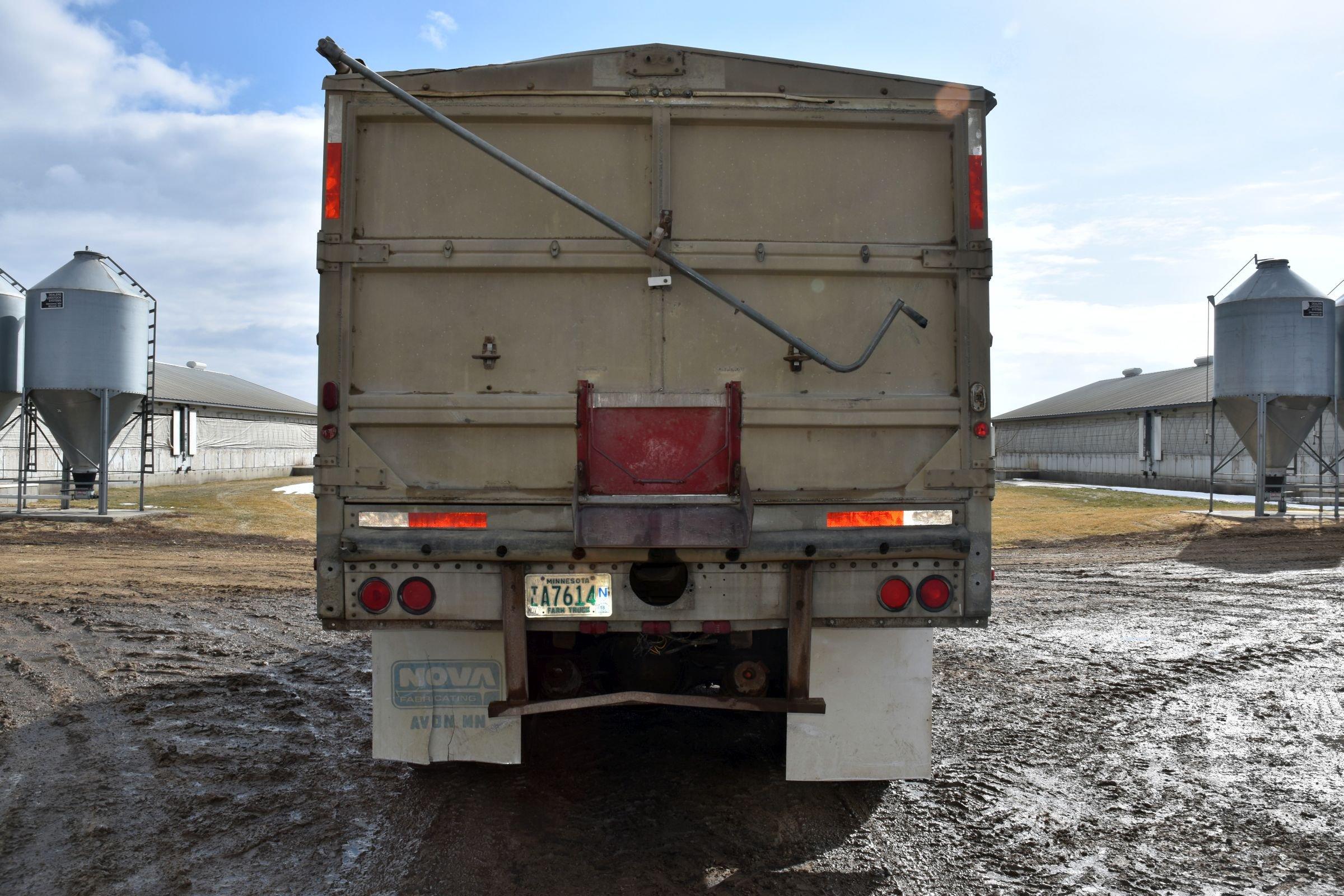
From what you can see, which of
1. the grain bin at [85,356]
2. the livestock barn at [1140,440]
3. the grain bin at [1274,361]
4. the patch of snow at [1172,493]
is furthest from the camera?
the livestock barn at [1140,440]

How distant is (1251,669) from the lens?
6965 mm

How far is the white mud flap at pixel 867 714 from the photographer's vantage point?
3955mm

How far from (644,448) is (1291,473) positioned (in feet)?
89.7

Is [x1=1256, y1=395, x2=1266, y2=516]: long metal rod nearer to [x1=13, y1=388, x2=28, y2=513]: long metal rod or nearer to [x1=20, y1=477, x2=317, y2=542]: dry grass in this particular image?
[x1=20, y1=477, x2=317, y2=542]: dry grass

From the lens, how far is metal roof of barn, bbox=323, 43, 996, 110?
3.65 metres

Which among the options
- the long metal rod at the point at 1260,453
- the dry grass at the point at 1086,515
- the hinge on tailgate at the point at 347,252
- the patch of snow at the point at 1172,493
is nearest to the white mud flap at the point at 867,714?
the hinge on tailgate at the point at 347,252

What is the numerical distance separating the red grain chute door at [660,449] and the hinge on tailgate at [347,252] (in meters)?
1.02

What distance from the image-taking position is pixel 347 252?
12.0 ft

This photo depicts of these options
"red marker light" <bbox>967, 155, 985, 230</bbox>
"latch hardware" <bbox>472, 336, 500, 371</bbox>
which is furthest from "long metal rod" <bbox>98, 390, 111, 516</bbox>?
"red marker light" <bbox>967, 155, 985, 230</bbox>

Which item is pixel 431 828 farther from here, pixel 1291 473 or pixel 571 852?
pixel 1291 473

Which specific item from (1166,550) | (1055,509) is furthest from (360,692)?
(1055,509)

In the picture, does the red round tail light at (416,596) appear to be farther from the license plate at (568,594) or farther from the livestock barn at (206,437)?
the livestock barn at (206,437)

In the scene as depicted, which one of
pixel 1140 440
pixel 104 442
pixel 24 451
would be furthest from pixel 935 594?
pixel 1140 440

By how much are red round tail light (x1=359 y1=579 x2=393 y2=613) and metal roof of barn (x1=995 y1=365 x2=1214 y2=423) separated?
99.4 feet
